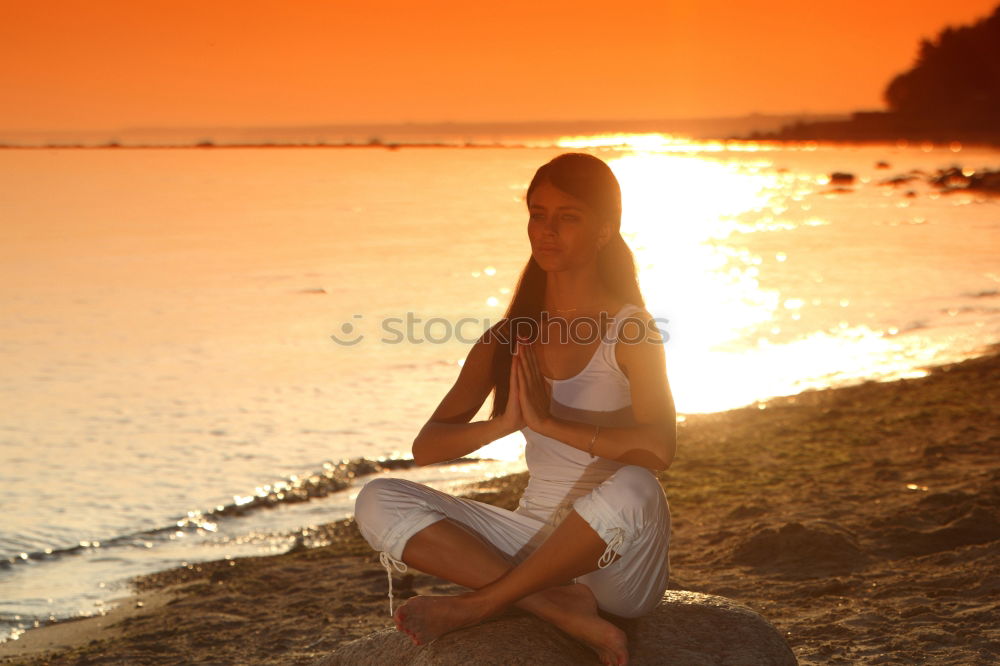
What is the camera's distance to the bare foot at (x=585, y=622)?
4.31 m

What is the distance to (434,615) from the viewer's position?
434 cm

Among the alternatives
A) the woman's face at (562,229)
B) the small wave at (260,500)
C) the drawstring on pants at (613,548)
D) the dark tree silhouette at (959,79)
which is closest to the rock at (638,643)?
the drawstring on pants at (613,548)

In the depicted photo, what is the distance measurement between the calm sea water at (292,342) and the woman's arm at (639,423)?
Answer: 5.10 meters

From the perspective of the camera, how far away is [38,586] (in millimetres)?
8703

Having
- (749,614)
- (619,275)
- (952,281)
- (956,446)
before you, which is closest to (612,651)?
(749,614)

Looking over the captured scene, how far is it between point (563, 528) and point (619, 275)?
3.75 feet

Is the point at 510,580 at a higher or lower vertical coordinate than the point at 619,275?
lower

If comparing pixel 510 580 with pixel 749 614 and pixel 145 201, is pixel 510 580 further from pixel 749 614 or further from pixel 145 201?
pixel 145 201

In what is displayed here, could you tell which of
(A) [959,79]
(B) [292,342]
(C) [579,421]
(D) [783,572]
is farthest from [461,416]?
(A) [959,79]

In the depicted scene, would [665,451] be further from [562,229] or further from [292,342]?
[292,342]

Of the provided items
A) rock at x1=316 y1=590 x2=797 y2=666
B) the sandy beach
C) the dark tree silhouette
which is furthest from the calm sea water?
the dark tree silhouette

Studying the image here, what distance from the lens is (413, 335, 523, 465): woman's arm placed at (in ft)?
15.4

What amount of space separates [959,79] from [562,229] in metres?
127

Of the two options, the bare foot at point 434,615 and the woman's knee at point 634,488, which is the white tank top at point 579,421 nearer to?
the woman's knee at point 634,488
